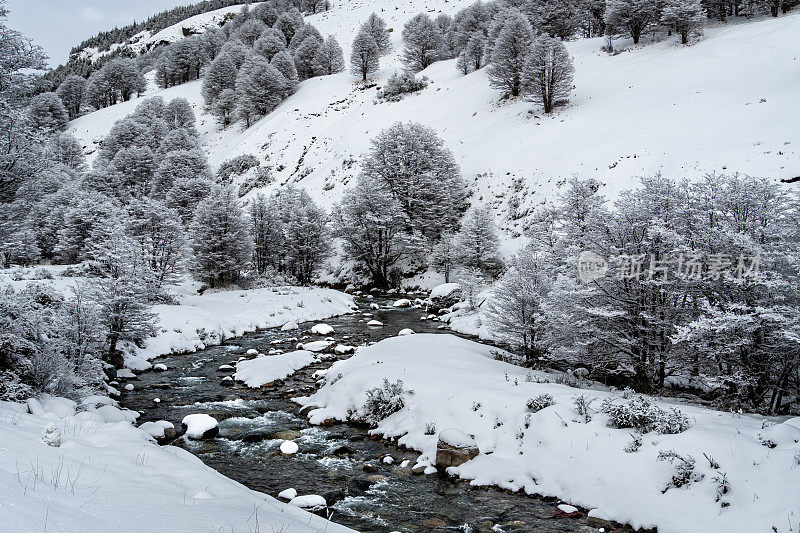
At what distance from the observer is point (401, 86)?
2613 inches

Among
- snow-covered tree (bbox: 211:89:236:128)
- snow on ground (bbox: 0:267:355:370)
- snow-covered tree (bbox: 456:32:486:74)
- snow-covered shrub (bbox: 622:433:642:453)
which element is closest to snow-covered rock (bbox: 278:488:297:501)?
snow-covered shrub (bbox: 622:433:642:453)

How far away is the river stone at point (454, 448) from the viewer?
10.2 m

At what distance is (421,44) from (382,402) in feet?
253

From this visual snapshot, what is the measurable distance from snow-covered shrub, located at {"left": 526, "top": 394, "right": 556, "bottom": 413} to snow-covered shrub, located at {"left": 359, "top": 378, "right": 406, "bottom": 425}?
392 cm

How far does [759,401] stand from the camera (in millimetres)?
10578

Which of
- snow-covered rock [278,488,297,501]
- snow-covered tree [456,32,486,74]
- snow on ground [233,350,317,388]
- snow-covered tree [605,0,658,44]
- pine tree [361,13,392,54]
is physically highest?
pine tree [361,13,392,54]

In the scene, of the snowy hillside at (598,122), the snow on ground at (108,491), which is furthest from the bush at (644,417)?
the snowy hillside at (598,122)

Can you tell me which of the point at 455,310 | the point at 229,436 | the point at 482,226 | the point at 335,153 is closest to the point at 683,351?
the point at 229,436

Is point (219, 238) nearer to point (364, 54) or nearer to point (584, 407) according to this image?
point (584, 407)

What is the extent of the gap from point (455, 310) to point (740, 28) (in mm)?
43097

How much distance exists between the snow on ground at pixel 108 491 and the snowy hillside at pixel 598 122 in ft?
94.0

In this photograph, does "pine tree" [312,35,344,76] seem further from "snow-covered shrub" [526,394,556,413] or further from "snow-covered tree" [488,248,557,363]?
"snow-covered shrub" [526,394,556,413]

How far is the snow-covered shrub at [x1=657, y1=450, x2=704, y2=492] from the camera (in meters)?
7.85

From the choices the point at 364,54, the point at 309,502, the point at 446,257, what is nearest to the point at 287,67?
the point at 364,54
